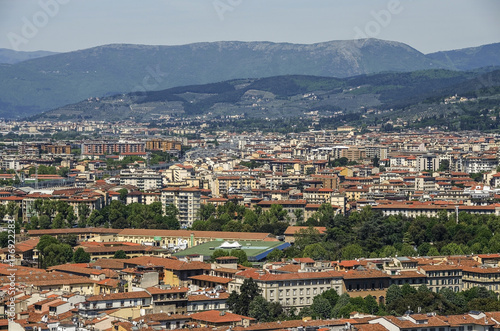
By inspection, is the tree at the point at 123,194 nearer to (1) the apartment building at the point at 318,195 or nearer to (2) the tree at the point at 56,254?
(1) the apartment building at the point at 318,195

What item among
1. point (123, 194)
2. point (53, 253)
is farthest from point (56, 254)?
point (123, 194)

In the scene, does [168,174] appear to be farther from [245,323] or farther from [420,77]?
[420,77]

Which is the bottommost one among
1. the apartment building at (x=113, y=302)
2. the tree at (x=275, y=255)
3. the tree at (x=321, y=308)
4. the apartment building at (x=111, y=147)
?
the apartment building at (x=111, y=147)

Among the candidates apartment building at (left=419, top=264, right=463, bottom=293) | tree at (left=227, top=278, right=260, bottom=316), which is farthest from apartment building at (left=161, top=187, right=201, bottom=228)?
tree at (left=227, top=278, right=260, bottom=316)

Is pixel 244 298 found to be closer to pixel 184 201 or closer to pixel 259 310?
pixel 259 310

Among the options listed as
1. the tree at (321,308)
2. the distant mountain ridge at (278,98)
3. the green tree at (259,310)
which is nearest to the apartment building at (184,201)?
the tree at (321,308)

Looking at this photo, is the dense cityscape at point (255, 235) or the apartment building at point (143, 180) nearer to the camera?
the dense cityscape at point (255, 235)
